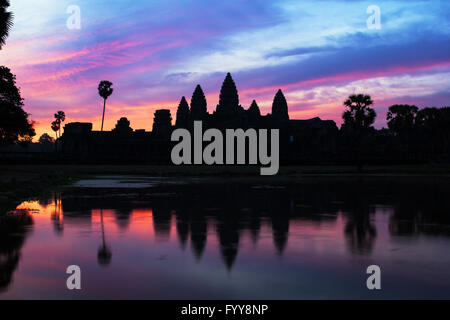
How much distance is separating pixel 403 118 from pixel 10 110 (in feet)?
297

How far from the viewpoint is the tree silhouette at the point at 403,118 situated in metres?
114

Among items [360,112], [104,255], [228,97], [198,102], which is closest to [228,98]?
[228,97]

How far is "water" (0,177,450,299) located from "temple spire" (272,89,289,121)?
15914 centimetres

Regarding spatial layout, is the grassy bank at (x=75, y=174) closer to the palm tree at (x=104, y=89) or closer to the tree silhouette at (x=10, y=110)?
the tree silhouette at (x=10, y=110)

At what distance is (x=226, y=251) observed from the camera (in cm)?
1064

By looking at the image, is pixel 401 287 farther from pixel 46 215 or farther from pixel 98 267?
pixel 46 215

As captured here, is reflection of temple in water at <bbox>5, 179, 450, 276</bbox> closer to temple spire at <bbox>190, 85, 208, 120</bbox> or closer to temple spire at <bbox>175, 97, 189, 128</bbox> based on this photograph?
temple spire at <bbox>190, 85, 208, 120</bbox>

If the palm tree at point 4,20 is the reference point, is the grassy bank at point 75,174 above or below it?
below

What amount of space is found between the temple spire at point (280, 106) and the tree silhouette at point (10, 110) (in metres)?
135

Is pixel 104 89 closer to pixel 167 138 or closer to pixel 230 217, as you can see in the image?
pixel 167 138

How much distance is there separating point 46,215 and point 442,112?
10411 cm

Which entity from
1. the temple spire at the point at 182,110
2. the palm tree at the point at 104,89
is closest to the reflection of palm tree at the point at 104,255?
the palm tree at the point at 104,89

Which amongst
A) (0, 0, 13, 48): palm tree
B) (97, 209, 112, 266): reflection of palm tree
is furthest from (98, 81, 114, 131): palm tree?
(97, 209, 112, 266): reflection of palm tree

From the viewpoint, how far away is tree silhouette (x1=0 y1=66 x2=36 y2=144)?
44.6 m
